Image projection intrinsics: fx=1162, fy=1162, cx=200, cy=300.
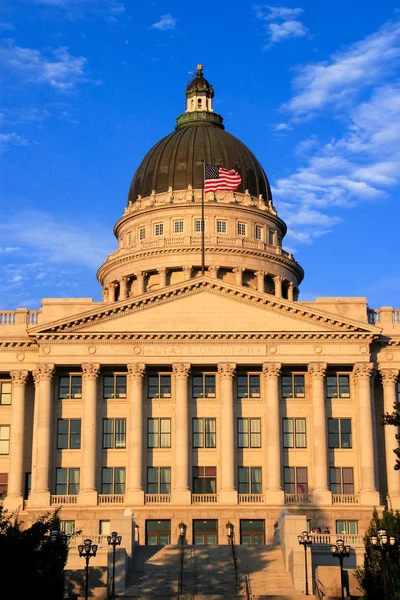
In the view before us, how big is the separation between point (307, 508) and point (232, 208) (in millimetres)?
36055

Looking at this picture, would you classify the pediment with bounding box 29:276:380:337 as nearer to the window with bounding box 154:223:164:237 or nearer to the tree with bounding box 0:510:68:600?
the window with bounding box 154:223:164:237

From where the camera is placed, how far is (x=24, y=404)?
8075cm

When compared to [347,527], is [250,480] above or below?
above

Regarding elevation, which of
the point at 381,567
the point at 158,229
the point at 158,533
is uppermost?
the point at 158,229

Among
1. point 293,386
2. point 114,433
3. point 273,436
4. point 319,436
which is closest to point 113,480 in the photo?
point 114,433

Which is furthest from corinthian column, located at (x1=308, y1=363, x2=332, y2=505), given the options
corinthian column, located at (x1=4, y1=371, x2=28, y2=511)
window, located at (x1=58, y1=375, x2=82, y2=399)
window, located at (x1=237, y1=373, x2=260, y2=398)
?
corinthian column, located at (x1=4, y1=371, x2=28, y2=511)

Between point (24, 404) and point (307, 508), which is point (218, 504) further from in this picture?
point (24, 404)

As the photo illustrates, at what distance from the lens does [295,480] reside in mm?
A: 77438

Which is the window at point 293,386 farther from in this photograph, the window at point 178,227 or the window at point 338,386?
the window at point 178,227

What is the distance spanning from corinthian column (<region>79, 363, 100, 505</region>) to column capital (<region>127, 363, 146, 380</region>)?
2.21 m

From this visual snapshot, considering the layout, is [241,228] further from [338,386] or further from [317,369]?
[317,369]

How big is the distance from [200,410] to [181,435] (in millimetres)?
2695

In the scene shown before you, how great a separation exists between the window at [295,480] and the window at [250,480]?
1.79 m

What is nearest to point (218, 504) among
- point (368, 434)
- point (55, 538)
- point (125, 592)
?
point (368, 434)
